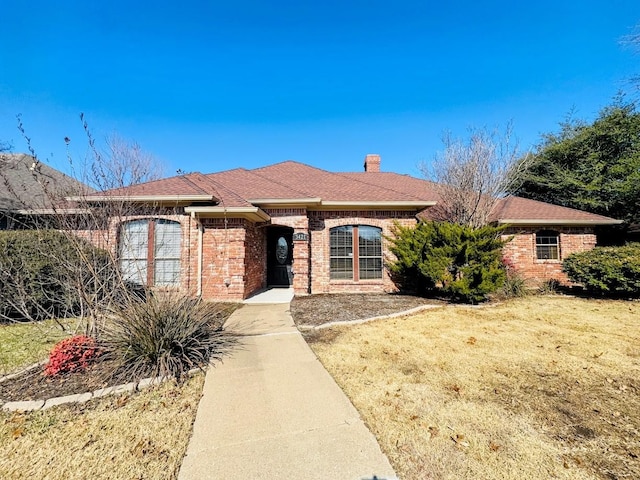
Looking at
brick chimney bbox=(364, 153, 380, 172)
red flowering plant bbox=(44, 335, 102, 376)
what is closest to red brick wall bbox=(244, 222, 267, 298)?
red flowering plant bbox=(44, 335, 102, 376)

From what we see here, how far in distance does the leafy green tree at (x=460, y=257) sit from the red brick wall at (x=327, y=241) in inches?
54.4

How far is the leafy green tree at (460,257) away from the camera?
26.3 feet

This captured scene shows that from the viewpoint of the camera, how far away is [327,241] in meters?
10.6

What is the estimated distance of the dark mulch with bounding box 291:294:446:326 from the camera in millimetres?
6688

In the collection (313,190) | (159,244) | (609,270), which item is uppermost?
(313,190)

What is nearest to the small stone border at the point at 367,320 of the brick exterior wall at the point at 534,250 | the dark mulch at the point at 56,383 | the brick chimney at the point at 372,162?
the dark mulch at the point at 56,383

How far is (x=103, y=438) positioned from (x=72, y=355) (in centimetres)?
191

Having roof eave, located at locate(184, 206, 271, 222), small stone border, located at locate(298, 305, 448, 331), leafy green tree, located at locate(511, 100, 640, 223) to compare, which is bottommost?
small stone border, located at locate(298, 305, 448, 331)

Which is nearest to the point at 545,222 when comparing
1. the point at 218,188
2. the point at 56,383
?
the point at 218,188

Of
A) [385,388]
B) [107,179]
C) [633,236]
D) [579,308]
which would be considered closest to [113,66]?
[107,179]

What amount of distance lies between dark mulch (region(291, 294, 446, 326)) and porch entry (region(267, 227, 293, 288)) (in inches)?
106

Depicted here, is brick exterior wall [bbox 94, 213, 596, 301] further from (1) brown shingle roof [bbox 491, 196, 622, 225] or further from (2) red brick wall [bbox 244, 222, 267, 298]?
(1) brown shingle roof [bbox 491, 196, 622, 225]

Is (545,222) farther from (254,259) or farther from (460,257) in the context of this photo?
(254,259)

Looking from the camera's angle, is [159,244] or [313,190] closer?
[159,244]
